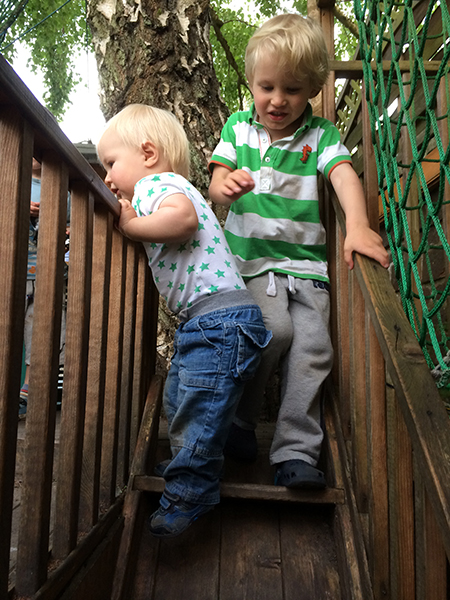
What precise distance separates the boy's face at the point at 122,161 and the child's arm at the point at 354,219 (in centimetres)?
64

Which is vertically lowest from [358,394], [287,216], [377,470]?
[377,470]

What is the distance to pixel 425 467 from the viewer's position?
82 cm

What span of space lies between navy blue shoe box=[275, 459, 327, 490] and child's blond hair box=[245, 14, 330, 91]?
4.13ft

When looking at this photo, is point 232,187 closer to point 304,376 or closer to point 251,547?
point 304,376

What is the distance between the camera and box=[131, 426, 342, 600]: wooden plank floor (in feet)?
4.35

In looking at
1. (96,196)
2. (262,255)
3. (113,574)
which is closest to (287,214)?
(262,255)

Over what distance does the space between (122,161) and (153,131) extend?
136 mm

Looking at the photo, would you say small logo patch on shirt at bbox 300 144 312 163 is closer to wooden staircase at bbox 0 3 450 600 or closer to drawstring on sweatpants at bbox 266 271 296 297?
wooden staircase at bbox 0 3 450 600

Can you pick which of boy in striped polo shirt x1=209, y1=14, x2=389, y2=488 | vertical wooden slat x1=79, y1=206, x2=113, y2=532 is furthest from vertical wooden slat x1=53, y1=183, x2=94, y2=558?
boy in striped polo shirt x1=209, y1=14, x2=389, y2=488

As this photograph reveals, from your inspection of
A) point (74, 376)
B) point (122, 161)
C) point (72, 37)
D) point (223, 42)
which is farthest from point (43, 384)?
point (72, 37)

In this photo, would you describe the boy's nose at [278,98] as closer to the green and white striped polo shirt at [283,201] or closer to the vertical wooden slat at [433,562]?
the green and white striped polo shirt at [283,201]

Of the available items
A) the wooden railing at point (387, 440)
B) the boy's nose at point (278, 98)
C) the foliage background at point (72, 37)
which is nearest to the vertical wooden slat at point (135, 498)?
the wooden railing at point (387, 440)

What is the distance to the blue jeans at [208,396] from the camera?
1.33m

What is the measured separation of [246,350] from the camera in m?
1.37
